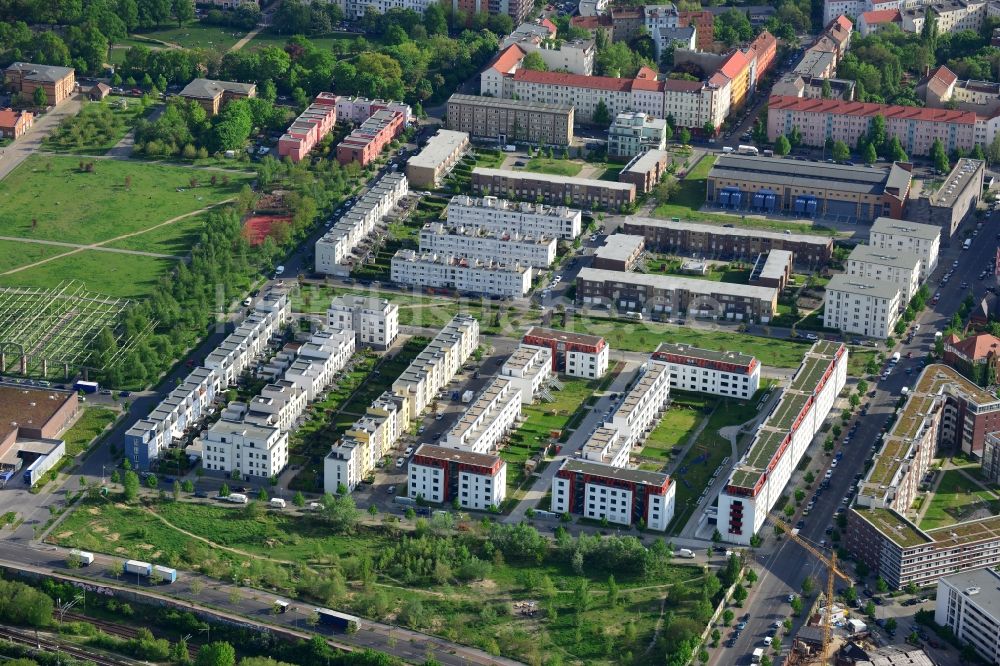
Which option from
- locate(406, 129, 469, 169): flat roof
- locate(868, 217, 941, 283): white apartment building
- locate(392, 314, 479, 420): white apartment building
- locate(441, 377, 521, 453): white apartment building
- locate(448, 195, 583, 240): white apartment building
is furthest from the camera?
locate(406, 129, 469, 169): flat roof

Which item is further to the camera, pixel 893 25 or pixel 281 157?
pixel 893 25

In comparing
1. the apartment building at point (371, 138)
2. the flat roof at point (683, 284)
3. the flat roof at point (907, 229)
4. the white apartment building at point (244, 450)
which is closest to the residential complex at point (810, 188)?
the flat roof at point (907, 229)

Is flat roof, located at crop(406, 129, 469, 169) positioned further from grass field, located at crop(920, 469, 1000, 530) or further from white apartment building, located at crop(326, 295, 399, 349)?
grass field, located at crop(920, 469, 1000, 530)

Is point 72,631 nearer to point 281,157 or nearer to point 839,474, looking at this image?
point 839,474

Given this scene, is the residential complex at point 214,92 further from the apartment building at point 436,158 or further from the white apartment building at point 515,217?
the white apartment building at point 515,217

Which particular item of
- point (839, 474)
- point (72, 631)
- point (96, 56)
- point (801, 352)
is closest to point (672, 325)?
point (801, 352)

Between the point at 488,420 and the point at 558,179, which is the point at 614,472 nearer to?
the point at 488,420

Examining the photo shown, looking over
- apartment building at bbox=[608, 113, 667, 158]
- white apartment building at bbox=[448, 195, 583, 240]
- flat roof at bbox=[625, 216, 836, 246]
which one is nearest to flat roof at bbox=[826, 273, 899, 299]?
flat roof at bbox=[625, 216, 836, 246]
